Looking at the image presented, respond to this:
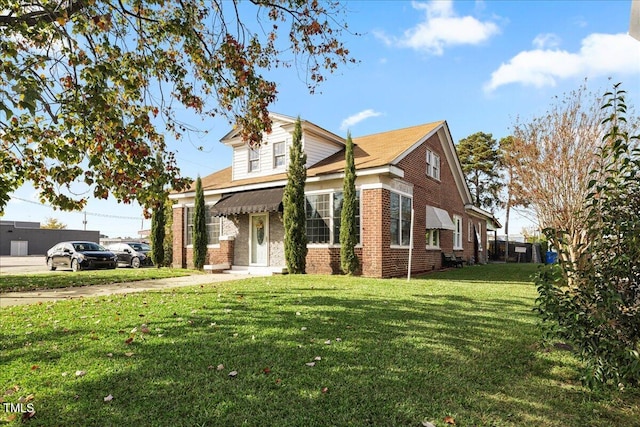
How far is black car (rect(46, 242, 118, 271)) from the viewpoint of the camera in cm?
1923

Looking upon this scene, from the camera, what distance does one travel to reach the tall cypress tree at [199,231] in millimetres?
17641

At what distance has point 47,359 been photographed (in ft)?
14.5

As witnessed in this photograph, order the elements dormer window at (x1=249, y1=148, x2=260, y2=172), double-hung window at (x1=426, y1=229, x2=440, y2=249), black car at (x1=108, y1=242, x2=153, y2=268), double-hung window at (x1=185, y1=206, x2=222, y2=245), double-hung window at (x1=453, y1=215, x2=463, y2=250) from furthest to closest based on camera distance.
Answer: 1. black car at (x1=108, y1=242, x2=153, y2=268)
2. double-hung window at (x1=453, y1=215, x2=463, y2=250)
3. double-hung window at (x1=185, y1=206, x2=222, y2=245)
4. double-hung window at (x1=426, y1=229, x2=440, y2=249)
5. dormer window at (x1=249, y1=148, x2=260, y2=172)

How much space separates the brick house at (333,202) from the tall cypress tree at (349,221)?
39cm

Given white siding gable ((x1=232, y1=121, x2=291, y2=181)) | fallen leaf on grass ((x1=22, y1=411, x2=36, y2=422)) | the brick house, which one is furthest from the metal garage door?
fallen leaf on grass ((x1=22, y1=411, x2=36, y2=422))

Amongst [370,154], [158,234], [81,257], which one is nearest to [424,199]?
[370,154]

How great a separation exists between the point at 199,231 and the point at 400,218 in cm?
946

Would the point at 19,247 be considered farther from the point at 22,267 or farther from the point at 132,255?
the point at 132,255

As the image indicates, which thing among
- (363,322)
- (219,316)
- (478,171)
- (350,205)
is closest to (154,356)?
(219,316)

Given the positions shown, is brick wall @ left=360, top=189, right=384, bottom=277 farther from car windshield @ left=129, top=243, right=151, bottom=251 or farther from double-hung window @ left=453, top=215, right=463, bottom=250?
car windshield @ left=129, top=243, right=151, bottom=251

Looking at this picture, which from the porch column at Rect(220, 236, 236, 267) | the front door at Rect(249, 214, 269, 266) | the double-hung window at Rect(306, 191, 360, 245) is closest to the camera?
the double-hung window at Rect(306, 191, 360, 245)

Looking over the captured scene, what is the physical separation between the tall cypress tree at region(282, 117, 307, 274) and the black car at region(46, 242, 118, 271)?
38.5 feet

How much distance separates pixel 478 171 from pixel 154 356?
4286 centimetres

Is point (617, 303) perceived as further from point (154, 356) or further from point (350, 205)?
point (350, 205)
